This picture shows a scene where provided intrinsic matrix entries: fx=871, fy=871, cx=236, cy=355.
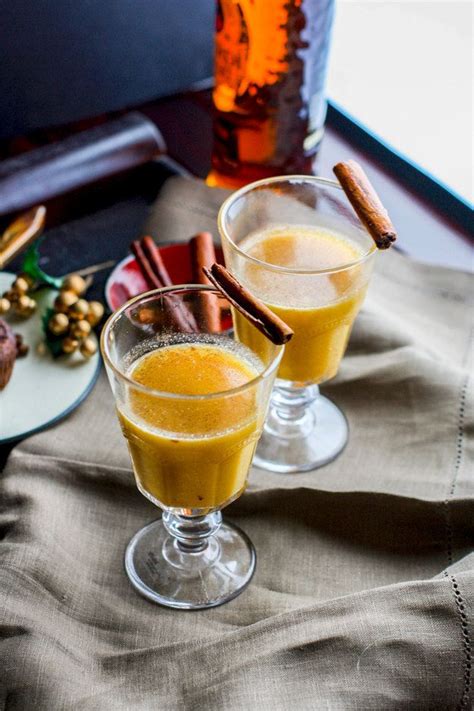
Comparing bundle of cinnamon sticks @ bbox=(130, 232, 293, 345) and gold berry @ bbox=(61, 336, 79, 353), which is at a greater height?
bundle of cinnamon sticks @ bbox=(130, 232, 293, 345)

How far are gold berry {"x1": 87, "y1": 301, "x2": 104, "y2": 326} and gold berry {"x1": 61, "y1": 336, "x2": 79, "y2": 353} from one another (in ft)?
0.13

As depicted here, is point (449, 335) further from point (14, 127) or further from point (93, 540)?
point (14, 127)

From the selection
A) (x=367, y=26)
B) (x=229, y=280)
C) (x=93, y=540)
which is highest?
(x=229, y=280)

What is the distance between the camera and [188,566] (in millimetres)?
922

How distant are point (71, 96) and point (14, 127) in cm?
11

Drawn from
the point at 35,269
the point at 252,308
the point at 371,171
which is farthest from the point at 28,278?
the point at 371,171

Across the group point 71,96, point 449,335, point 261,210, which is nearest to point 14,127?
point 71,96

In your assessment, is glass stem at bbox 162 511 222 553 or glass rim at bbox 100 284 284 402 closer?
glass rim at bbox 100 284 284 402

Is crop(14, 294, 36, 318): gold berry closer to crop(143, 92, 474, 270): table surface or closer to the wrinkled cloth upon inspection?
the wrinkled cloth

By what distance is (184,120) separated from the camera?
155 centimetres

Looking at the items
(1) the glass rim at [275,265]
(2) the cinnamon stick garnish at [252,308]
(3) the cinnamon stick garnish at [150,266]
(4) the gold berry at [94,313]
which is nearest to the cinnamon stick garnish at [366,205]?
(1) the glass rim at [275,265]

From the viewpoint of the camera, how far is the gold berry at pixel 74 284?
3.71 feet

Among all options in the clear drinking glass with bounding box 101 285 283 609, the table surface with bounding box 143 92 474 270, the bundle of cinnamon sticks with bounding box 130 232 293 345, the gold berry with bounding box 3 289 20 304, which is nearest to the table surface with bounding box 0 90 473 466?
the table surface with bounding box 143 92 474 270

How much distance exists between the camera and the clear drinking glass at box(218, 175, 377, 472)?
90 cm
